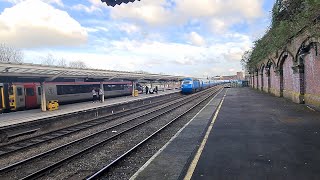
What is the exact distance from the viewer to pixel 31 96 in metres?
24.7

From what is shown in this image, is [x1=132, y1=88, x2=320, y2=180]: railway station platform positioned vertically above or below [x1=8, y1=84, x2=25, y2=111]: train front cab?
below

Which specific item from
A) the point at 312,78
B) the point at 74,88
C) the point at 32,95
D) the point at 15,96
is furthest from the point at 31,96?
the point at 312,78

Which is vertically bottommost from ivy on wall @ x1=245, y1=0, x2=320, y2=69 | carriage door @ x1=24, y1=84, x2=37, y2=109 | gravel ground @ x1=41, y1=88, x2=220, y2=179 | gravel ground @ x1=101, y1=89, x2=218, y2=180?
gravel ground @ x1=41, y1=88, x2=220, y2=179

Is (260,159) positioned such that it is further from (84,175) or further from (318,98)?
(318,98)

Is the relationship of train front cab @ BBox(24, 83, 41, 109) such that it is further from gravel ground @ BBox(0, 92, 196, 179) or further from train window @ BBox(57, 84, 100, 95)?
gravel ground @ BBox(0, 92, 196, 179)

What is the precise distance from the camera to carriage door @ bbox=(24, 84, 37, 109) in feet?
79.3

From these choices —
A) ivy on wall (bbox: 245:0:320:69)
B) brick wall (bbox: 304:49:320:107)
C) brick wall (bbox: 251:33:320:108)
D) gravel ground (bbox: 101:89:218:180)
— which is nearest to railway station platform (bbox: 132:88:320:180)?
gravel ground (bbox: 101:89:218:180)

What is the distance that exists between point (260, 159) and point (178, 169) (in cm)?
213

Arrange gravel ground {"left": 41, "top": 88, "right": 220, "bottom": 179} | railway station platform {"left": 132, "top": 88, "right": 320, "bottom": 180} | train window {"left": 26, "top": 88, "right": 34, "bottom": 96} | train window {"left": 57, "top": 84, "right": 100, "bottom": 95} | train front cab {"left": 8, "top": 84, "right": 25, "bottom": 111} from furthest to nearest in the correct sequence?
1. train window {"left": 57, "top": 84, "right": 100, "bottom": 95}
2. train window {"left": 26, "top": 88, "right": 34, "bottom": 96}
3. train front cab {"left": 8, "top": 84, "right": 25, "bottom": 111}
4. gravel ground {"left": 41, "top": 88, "right": 220, "bottom": 179}
5. railway station platform {"left": 132, "top": 88, "right": 320, "bottom": 180}

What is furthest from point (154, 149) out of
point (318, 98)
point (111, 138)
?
point (318, 98)

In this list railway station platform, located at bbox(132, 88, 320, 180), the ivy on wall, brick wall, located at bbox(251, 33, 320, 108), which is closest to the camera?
railway station platform, located at bbox(132, 88, 320, 180)

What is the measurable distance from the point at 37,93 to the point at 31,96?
2.29 feet

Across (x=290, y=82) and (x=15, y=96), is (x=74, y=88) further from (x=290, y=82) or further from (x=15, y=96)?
(x=290, y=82)

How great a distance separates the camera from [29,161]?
9.25 metres
